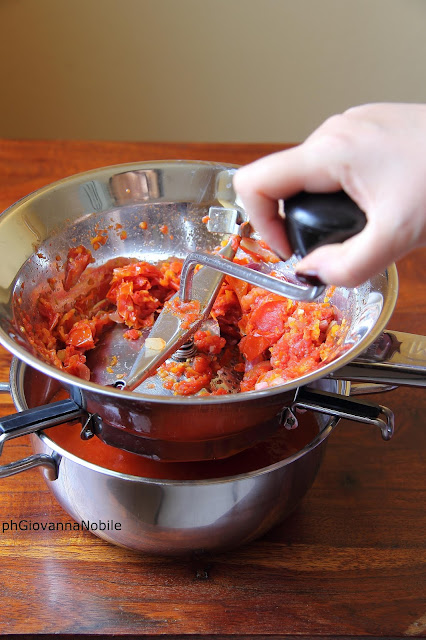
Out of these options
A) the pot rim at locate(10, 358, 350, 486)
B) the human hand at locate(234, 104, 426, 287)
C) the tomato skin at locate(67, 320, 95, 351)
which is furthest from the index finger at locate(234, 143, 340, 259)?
the tomato skin at locate(67, 320, 95, 351)

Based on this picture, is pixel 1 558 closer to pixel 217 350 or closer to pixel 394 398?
pixel 217 350

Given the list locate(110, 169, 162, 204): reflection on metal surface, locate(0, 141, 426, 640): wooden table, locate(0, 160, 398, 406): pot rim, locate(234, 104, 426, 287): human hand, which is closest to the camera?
locate(234, 104, 426, 287): human hand

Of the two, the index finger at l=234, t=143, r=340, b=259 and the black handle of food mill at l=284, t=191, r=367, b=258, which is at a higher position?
the index finger at l=234, t=143, r=340, b=259

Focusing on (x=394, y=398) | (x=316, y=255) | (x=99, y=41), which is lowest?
(x=394, y=398)

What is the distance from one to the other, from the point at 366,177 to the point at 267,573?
1.66ft

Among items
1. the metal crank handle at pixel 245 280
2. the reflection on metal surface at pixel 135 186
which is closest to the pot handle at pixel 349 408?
the metal crank handle at pixel 245 280

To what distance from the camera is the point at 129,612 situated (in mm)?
735

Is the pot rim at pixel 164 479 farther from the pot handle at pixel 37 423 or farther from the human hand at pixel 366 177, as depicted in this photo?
the human hand at pixel 366 177

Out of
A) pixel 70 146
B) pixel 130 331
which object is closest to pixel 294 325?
pixel 130 331

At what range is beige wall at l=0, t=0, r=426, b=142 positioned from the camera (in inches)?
82.7

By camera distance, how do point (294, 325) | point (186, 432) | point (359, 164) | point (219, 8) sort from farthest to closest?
point (219, 8), point (294, 325), point (186, 432), point (359, 164)

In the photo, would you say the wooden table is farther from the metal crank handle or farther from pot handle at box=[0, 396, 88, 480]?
the metal crank handle

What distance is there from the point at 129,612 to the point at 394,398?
0.52m

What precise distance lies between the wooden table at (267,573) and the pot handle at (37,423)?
5.2 inches
